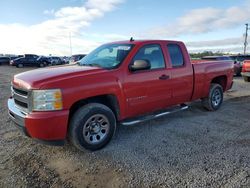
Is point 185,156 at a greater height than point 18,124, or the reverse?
point 18,124

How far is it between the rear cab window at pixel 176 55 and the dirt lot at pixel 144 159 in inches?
53.5

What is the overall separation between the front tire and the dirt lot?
0.18m

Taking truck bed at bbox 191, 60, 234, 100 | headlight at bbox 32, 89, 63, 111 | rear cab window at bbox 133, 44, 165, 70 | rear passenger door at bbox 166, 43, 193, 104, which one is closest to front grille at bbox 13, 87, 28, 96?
headlight at bbox 32, 89, 63, 111

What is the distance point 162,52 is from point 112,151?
236 cm

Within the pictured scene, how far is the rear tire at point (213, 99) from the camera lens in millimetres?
6953

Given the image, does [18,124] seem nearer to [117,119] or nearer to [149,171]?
[117,119]

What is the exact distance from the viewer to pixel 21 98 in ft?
13.7

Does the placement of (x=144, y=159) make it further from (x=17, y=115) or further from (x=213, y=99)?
(x=213, y=99)

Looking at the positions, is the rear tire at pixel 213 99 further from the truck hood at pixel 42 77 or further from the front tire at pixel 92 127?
the truck hood at pixel 42 77

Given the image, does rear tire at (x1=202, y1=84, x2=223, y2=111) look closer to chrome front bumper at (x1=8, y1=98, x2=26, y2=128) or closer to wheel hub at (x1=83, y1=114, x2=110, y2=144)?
wheel hub at (x1=83, y1=114, x2=110, y2=144)

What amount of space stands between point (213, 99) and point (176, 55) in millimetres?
2031

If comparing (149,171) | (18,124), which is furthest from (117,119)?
(18,124)

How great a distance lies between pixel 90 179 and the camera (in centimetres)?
355

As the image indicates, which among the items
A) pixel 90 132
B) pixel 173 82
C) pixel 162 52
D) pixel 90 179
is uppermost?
pixel 162 52
